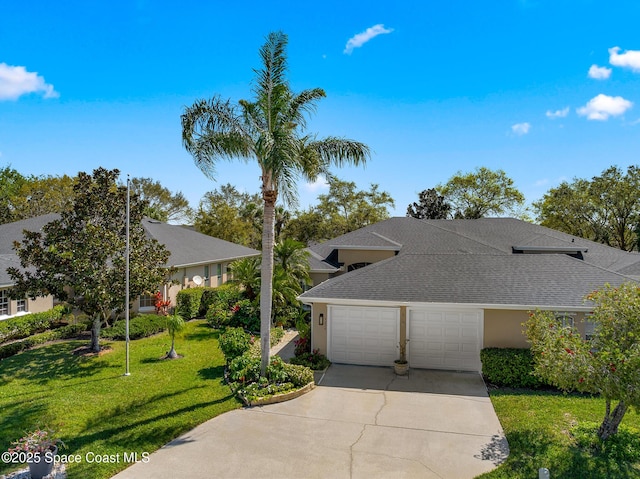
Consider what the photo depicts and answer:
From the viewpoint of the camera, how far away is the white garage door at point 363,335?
1413 cm

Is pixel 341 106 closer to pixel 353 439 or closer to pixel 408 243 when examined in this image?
pixel 408 243

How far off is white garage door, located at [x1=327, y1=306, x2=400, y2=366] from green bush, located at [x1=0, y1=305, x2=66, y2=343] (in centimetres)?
1403

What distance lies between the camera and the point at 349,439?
897 centimetres

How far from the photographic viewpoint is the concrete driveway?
7734 millimetres

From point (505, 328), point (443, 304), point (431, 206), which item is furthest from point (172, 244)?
point (431, 206)

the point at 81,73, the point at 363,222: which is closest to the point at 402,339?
the point at 81,73

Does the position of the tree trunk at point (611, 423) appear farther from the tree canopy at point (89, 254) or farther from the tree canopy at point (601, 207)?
the tree canopy at point (601, 207)

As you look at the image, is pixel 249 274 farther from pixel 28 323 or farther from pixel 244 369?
pixel 28 323

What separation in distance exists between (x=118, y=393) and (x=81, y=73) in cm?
1319

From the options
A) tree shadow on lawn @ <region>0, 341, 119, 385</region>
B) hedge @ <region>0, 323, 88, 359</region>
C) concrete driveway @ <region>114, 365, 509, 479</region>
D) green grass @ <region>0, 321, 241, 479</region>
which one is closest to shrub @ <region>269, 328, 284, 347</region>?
green grass @ <region>0, 321, 241, 479</region>

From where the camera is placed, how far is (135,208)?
1540 centimetres

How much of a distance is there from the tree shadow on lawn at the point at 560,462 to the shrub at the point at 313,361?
671 cm

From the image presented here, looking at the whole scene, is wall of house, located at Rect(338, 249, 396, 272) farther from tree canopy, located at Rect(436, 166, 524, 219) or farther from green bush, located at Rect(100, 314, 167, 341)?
tree canopy, located at Rect(436, 166, 524, 219)

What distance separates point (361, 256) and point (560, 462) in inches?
649
